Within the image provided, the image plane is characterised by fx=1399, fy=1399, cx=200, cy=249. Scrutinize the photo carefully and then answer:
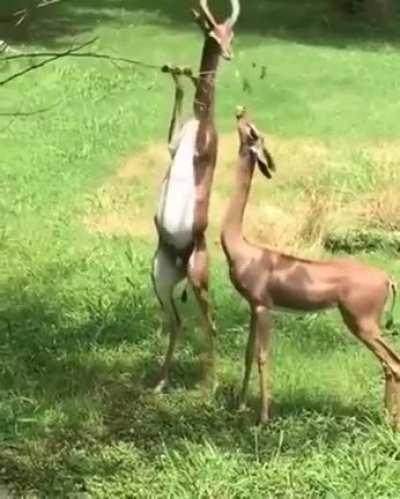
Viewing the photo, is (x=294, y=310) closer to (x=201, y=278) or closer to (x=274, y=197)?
(x=201, y=278)

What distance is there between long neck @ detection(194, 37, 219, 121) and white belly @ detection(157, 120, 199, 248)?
0.06m

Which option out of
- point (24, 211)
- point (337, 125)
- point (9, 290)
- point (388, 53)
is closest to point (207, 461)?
point (9, 290)

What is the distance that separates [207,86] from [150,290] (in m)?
1.95

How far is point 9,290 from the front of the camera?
7.21 meters

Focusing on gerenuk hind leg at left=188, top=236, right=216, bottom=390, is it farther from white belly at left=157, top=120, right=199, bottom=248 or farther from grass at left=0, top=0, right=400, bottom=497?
grass at left=0, top=0, right=400, bottom=497

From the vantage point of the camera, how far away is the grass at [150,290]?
499 cm

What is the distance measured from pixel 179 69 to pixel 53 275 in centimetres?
316

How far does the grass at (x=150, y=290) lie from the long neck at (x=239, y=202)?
285 mm

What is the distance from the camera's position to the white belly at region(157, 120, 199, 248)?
5430 mm

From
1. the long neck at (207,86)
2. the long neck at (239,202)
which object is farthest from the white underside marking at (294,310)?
the long neck at (207,86)

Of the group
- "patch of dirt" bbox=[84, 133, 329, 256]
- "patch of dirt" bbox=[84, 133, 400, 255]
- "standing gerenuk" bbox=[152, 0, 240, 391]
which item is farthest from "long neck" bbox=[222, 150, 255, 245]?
"patch of dirt" bbox=[84, 133, 329, 256]

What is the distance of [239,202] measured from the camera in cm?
524

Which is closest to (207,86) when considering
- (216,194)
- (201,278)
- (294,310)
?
(201,278)

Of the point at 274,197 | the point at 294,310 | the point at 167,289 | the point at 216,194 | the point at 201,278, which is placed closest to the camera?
the point at 294,310
